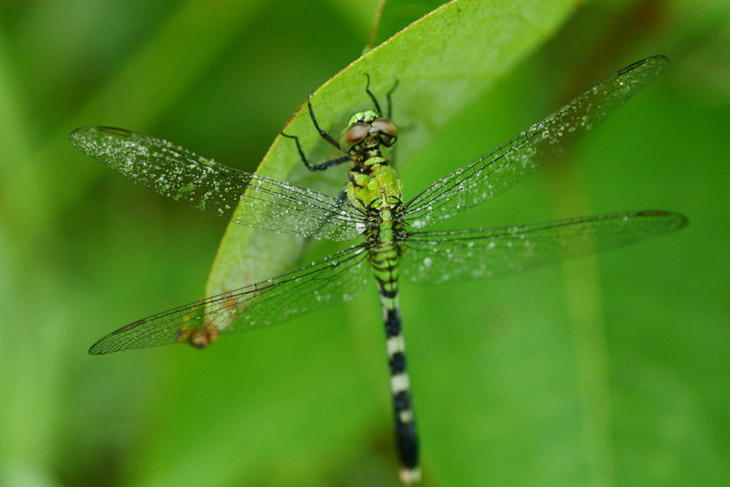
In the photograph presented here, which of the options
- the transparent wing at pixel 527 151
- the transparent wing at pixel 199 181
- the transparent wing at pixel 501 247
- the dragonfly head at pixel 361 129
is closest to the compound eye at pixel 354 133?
the dragonfly head at pixel 361 129

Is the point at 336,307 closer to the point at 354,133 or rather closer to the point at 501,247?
the point at 501,247

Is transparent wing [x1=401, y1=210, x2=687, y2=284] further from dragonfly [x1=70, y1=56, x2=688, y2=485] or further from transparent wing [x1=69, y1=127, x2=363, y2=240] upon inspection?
transparent wing [x1=69, y1=127, x2=363, y2=240]

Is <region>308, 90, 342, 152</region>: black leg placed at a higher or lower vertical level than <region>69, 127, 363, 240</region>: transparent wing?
higher

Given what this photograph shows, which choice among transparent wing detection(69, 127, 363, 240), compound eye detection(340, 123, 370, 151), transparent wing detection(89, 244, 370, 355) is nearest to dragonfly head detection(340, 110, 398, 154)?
compound eye detection(340, 123, 370, 151)

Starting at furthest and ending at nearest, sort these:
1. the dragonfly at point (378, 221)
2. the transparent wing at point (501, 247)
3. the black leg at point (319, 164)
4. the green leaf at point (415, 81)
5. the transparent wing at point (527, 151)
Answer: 1. the transparent wing at point (501, 247)
2. the transparent wing at point (527, 151)
3. the dragonfly at point (378, 221)
4. the black leg at point (319, 164)
5. the green leaf at point (415, 81)

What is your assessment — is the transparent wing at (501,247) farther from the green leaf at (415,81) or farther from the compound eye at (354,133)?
the compound eye at (354,133)

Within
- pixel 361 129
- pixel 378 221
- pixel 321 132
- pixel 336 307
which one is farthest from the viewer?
pixel 336 307

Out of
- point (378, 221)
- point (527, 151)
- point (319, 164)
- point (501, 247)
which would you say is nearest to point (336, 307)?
point (378, 221)
